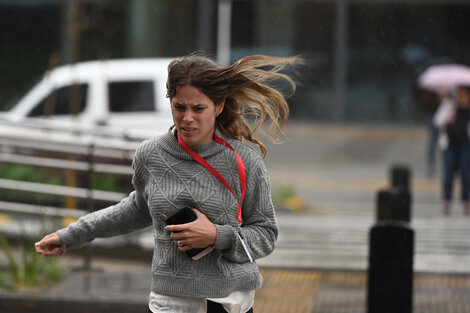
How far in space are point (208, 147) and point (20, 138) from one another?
7033mm

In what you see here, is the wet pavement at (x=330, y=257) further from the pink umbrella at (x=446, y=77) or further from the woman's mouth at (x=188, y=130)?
the woman's mouth at (x=188, y=130)

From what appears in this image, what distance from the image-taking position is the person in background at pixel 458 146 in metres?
13.4

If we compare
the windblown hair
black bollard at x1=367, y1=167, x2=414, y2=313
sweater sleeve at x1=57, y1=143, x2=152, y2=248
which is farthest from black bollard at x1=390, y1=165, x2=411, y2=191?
sweater sleeve at x1=57, y1=143, x2=152, y2=248

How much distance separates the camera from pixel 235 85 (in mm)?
3439

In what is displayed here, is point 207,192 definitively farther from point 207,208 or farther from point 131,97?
point 131,97

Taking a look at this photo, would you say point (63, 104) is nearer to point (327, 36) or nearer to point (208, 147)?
point (208, 147)

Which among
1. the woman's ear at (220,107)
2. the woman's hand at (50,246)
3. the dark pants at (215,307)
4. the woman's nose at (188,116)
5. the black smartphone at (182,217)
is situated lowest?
the dark pants at (215,307)

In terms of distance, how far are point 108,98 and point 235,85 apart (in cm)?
1097

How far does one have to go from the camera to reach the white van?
45.6 ft

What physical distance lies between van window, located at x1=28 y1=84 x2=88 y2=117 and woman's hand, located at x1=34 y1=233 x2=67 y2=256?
9806mm

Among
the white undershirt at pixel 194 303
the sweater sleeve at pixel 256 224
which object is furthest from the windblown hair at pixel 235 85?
the white undershirt at pixel 194 303

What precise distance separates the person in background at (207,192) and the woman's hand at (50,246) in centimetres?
40

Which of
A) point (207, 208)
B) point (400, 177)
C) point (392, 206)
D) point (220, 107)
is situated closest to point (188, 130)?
point (220, 107)

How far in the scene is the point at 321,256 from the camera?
33.4 ft
